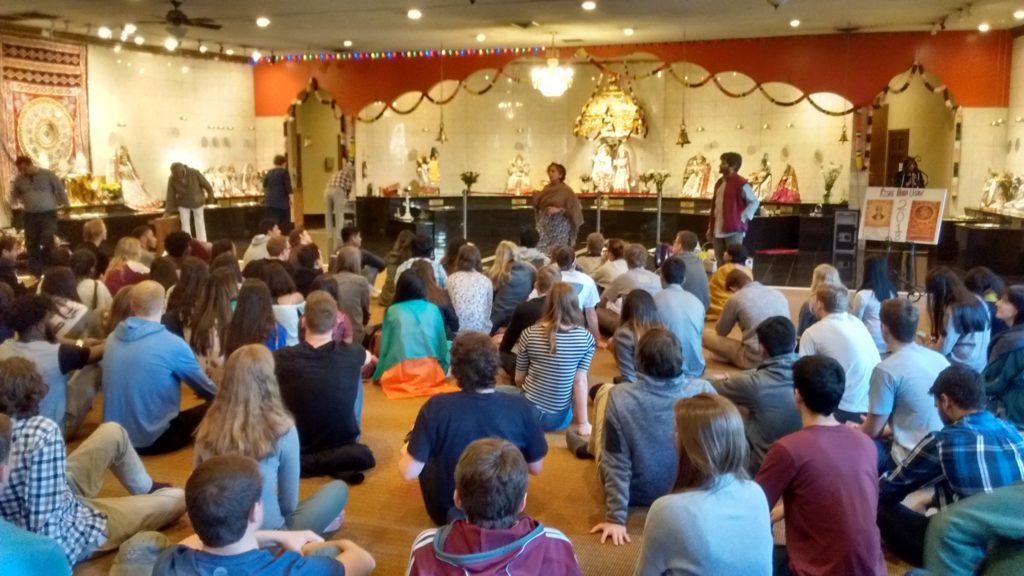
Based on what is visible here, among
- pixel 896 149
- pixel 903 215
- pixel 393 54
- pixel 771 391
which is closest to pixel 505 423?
pixel 771 391

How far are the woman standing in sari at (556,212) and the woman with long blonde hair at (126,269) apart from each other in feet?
15.8

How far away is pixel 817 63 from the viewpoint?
12.9 metres

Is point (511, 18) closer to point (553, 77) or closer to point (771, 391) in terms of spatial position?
point (553, 77)

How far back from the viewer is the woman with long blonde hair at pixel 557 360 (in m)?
4.66

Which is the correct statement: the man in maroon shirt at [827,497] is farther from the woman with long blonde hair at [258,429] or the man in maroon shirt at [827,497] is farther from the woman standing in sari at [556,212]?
the woman standing in sari at [556,212]

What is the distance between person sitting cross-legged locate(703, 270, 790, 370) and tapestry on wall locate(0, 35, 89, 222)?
32.6 feet

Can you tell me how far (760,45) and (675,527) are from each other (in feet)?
39.4

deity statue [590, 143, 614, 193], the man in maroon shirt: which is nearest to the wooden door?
deity statue [590, 143, 614, 193]

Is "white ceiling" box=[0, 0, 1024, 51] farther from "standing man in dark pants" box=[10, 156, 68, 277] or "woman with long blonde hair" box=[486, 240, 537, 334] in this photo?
"woman with long blonde hair" box=[486, 240, 537, 334]

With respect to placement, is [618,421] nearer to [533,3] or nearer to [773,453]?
[773,453]

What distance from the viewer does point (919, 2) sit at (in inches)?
392

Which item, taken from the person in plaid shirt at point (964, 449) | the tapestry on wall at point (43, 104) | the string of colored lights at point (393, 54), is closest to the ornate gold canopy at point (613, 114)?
the string of colored lights at point (393, 54)

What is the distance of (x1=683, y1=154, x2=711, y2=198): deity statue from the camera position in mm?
14992

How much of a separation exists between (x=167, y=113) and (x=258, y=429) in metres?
13.0
